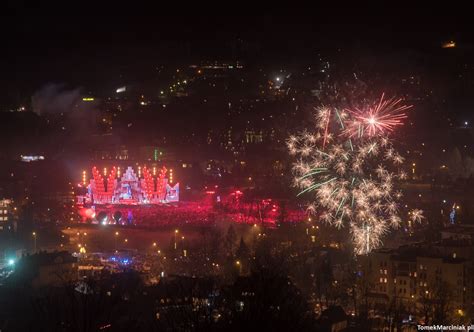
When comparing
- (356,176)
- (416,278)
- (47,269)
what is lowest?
(416,278)

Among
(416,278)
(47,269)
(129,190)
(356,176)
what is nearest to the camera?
(47,269)

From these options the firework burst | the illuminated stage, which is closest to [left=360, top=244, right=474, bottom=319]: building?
the firework burst

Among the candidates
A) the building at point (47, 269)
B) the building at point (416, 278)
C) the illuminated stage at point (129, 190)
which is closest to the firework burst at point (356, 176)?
the building at point (416, 278)

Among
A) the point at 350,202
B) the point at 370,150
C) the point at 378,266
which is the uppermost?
the point at 370,150

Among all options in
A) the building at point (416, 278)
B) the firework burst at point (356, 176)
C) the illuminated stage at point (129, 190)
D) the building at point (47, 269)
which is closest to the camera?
the building at point (416, 278)

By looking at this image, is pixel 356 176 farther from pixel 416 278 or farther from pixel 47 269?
pixel 47 269

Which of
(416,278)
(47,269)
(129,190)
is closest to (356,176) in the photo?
(416,278)

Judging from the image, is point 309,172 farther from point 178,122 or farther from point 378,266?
point 178,122

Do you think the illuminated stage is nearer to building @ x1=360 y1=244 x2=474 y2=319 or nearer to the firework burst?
the firework burst

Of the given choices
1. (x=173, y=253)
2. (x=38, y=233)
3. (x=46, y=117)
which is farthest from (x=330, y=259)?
(x=46, y=117)

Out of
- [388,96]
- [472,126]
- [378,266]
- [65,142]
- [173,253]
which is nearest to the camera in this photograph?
[378,266]

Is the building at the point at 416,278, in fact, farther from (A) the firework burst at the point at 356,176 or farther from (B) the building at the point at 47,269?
(B) the building at the point at 47,269
